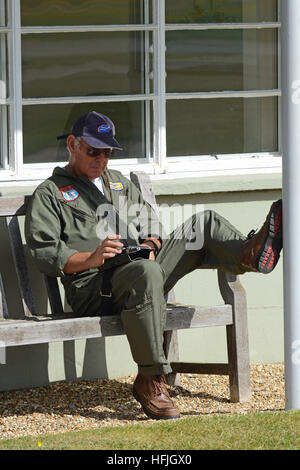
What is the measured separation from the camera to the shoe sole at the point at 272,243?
4750 mm

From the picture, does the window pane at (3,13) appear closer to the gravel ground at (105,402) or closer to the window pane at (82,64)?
the window pane at (82,64)

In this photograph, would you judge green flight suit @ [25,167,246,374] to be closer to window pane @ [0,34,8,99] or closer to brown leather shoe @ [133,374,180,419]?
brown leather shoe @ [133,374,180,419]

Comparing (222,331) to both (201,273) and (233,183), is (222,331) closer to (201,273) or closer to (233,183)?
(201,273)

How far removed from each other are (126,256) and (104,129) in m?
0.66

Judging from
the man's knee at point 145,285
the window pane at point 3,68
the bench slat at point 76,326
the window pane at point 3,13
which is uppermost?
the window pane at point 3,13

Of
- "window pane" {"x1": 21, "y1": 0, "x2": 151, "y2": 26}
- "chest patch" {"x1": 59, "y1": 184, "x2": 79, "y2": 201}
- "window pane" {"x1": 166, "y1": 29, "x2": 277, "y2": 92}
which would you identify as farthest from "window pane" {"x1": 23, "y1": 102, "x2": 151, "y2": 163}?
"chest patch" {"x1": 59, "y1": 184, "x2": 79, "y2": 201}

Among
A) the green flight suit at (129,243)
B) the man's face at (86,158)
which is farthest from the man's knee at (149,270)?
the man's face at (86,158)

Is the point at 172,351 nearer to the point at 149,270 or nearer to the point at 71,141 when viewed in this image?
the point at 149,270

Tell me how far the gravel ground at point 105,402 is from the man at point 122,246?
0.94 feet

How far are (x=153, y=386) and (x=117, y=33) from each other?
2149 mm

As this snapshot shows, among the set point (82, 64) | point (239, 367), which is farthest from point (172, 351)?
point (82, 64)

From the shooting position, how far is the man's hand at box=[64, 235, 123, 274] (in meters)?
4.82

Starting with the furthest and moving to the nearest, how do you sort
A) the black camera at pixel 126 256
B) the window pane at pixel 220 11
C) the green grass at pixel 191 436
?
the window pane at pixel 220 11, the black camera at pixel 126 256, the green grass at pixel 191 436

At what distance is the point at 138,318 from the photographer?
486cm
